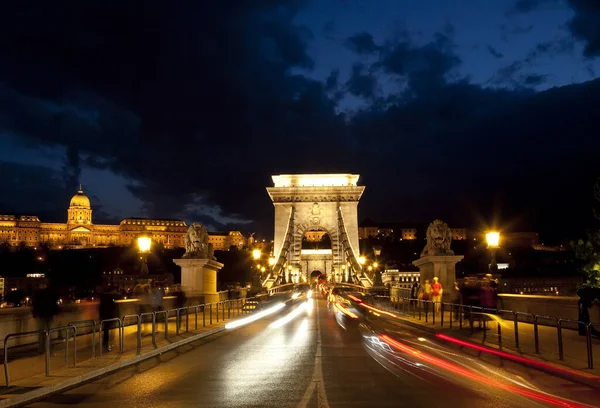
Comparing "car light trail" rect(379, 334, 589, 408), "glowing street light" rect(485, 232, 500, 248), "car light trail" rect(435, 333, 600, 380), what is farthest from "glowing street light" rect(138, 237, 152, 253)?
"glowing street light" rect(485, 232, 500, 248)

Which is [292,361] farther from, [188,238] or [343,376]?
[188,238]

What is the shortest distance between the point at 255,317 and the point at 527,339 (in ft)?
47.5

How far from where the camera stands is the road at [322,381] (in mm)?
8766

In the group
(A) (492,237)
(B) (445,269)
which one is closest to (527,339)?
(A) (492,237)

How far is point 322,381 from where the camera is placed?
34.0 feet

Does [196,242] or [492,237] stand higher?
[196,242]

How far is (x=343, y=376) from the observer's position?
1092 centimetres

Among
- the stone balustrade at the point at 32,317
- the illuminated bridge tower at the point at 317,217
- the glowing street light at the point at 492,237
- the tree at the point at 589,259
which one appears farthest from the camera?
the illuminated bridge tower at the point at 317,217

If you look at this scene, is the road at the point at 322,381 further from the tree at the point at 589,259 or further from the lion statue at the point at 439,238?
the lion statue at the point at 439,238

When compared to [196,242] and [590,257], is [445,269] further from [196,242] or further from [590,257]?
[196,242]

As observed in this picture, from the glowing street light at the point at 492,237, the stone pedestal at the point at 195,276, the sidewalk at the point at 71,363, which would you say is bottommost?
the sidewalk at the point at 71,363

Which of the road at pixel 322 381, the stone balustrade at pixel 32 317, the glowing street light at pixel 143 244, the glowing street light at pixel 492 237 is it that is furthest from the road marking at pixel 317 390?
the glowing street light at pixel 143 244

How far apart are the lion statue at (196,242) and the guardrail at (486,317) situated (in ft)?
29.7

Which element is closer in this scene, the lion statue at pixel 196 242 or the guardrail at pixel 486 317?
the guardrail at pixel 486 317
